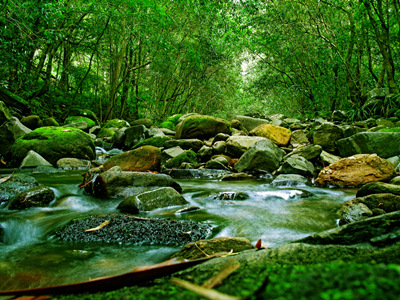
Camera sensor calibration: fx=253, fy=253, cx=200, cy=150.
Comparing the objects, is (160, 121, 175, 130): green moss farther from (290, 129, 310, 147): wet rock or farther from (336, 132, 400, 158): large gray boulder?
(336, 132, 400, 158): large gray boulder

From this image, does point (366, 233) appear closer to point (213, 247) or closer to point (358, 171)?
point (213, 247)

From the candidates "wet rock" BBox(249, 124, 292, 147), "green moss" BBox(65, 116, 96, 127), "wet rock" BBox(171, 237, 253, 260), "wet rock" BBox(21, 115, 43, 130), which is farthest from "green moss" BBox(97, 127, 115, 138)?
"wet rock" BBox(171, 237, 253, 260)

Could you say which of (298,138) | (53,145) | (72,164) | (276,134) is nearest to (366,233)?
(72,164)

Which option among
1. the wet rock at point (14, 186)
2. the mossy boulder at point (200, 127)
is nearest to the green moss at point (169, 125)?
the mossy boulder at point (200, 127)

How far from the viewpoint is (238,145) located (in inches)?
363

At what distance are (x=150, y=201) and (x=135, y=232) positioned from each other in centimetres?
105

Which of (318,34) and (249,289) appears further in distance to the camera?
(318,34)

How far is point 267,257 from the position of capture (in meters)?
1.07

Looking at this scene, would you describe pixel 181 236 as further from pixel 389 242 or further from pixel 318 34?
pixel 318 34

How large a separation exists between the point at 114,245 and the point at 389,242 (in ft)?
7.77

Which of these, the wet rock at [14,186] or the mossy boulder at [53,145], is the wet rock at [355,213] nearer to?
the wet rock at [14,186]

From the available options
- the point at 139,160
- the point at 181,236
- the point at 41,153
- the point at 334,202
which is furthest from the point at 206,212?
the point at 41,153

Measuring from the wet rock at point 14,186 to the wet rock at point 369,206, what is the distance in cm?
513

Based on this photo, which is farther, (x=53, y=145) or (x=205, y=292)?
(x=53, y=145)
